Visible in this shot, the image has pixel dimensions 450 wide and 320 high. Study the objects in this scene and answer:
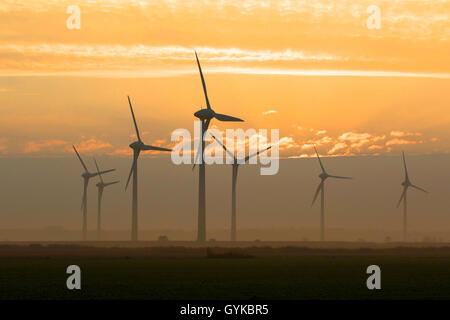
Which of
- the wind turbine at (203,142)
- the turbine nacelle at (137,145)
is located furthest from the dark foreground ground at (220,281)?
the turbine nacelle at (137,145)

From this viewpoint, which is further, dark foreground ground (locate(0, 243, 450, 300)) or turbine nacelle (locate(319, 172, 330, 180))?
turbine nacelle (locate(319, 172, 330, 180))

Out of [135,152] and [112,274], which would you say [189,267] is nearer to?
[112,274]

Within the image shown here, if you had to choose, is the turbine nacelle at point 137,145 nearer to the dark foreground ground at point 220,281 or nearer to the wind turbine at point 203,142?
the wind turbine at point 203,142

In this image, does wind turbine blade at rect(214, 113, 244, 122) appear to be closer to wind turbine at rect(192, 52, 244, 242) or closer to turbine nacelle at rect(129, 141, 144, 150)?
wind turbine at rect(192, 52, 244, 242)

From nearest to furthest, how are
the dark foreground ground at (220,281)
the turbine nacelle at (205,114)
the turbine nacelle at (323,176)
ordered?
the dark foreground ground at (220,281) → the turbine nacelle at (205,114) → the turbine nacelle at (323,176)

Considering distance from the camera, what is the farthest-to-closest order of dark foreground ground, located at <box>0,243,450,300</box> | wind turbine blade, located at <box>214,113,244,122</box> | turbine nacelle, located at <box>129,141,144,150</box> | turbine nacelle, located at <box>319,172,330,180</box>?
turbine nacelle, located at <box>319,172,330,180</box>
turbine nacelle, located at <box>129,141,144,150</box>
wind turbine blade, located at <box>214,113,244,122</box>
dark foreground ground, located at <box>0,243,450,300</box>

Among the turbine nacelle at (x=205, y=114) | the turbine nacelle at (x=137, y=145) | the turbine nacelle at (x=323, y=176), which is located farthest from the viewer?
the turbine nacelle at (x=323, y=176)

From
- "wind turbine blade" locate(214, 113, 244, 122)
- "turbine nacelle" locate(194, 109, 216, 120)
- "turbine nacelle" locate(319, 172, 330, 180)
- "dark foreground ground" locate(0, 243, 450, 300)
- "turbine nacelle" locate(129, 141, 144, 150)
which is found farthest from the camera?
"turbine nacelle" locate(319, 172, 330, 180)

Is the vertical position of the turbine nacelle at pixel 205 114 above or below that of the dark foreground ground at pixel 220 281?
above

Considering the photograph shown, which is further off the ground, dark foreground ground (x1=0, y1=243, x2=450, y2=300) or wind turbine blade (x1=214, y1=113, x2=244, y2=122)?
wind turbine blade (x1=214, y1=113, x2=244, y2=122)

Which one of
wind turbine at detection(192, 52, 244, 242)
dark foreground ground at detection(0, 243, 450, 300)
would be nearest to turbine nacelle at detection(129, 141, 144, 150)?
wind turbine at detection(192, 52, 244, 242)
